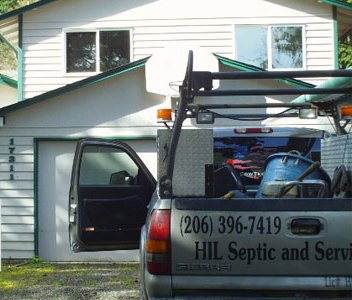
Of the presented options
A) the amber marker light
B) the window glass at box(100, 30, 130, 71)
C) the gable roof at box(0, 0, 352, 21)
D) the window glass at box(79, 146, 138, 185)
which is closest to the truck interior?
the amber marker light

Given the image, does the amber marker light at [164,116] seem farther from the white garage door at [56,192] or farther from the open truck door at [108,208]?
the white garage door at [56,192]

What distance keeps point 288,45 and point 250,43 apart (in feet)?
2.82

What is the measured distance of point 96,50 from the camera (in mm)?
Result: 13414

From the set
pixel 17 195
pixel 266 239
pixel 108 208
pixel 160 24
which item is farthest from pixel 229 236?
pixel 160 24

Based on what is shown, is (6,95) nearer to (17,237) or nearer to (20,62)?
(20,62)

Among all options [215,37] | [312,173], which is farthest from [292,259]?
[215,37]

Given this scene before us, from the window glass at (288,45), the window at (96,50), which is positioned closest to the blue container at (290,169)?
the window glass at (288,45)

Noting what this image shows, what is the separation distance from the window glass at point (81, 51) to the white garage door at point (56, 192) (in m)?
3.01

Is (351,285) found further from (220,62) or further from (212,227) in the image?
(220,62)

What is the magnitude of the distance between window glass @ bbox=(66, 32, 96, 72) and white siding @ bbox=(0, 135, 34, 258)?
3.06m

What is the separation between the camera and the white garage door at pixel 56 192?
35.2 ft

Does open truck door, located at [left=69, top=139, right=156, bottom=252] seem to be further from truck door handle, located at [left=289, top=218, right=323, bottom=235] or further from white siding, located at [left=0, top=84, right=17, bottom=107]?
white siding, located at [left=0, top=84, right=17, bottom=107]

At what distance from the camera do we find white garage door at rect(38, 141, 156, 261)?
1073 centimetres

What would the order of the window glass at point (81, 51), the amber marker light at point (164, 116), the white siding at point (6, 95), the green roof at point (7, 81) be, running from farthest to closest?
the white siding at point (6, 95) < the green roof at point (7, 81) < the window glass at point (81, 51) < the amber marker light at point (164, 116)
